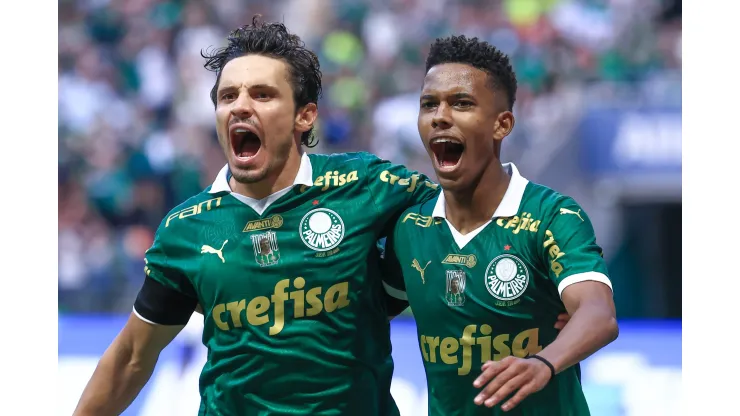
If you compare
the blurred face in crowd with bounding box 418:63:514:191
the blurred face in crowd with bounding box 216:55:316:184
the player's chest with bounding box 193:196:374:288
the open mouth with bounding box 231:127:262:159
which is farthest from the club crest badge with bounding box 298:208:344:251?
the blurred face in crowd with bounding box 418:63:514:191

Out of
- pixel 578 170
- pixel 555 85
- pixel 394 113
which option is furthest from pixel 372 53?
pixel 578 170

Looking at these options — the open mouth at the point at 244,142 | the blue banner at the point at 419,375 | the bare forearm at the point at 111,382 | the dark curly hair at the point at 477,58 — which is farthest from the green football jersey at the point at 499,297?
the blue banner at the point at 419,375

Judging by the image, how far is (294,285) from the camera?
409 cm

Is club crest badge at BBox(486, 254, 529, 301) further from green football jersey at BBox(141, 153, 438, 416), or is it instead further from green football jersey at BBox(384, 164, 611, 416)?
green football jersey at BBox(141, 153, 438, 416)

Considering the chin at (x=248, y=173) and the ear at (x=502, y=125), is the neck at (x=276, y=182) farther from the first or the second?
the ear at (x=502, y=125)

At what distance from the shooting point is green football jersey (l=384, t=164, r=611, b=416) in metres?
3.83

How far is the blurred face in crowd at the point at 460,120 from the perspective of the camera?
394cm

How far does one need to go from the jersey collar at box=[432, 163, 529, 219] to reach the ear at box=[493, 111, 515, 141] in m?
0.15

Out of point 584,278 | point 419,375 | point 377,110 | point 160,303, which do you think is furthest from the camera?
point 377,110

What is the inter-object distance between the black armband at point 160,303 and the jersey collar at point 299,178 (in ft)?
1.44

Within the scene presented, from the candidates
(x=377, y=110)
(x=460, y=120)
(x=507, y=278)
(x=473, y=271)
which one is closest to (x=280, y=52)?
(x=460, y=120)

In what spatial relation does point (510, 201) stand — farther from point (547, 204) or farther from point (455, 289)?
point (455, 289)

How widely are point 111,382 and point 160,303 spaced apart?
1.32 feet

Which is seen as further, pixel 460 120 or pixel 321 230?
pixel 321 230
